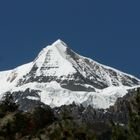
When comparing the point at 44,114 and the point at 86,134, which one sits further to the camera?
the point at 44,114

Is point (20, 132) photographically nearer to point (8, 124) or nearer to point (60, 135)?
point (8, 124)

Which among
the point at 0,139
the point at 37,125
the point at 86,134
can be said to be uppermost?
the point at 37,125

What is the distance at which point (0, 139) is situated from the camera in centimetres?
6575

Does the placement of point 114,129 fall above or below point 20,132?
below

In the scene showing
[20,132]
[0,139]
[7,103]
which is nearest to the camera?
[0,139]

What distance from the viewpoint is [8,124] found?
6881 cm

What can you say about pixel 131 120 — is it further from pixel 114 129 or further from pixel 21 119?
pixel 21 119

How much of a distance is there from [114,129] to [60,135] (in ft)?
26.3

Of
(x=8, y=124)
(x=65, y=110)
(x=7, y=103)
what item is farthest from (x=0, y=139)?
(x=7, y=103)

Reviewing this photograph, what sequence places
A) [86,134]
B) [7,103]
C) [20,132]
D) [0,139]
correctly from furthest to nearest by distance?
[7,103] < [20,132] < [0,139] < [86,134]

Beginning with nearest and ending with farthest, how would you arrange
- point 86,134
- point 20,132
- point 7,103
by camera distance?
point 86,134 < point 20,132 < point 7,103

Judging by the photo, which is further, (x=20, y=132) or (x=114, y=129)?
(x=20, y=132)

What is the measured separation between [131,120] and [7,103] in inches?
1057

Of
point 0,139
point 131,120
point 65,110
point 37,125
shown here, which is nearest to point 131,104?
point 131,120
